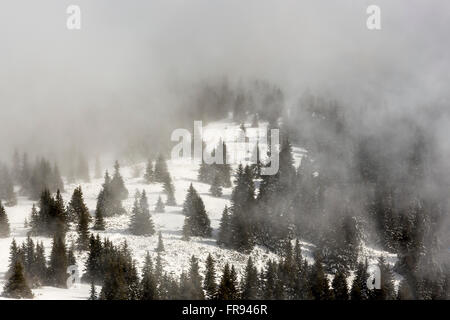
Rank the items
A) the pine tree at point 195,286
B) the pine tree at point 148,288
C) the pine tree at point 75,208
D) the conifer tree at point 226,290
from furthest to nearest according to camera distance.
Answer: the pine tree at point 75,208 < the conifer tree at point 226,290 < the pine tree at point 195,286 < the pine tree at point 148,288

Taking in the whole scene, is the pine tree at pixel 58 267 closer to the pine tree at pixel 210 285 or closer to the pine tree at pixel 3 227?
the pine tree at pixel 3 227

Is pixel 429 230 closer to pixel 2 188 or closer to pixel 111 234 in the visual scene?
pixel 111 234

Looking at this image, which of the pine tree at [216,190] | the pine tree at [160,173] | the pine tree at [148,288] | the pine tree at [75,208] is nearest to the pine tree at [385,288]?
the pine tree at [148,288]

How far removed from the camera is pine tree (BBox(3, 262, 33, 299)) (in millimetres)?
57781

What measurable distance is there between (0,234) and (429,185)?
137m

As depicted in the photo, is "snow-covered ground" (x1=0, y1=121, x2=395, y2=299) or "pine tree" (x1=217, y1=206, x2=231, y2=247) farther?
"pine tree" (x1=217, y1=206, x2=231, y2=247)

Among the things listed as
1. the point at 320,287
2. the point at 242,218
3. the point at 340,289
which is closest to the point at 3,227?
the point at 242,218

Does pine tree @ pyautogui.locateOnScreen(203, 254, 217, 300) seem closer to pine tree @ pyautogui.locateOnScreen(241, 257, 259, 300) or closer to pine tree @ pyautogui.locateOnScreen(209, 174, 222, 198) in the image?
pine tree @ pyautogui.locateOnScreen(241, 257, 259, 300)

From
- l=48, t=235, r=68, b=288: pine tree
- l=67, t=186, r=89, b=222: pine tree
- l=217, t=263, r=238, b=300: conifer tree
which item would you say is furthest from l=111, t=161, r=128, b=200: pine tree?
l=217, t=263, r=238, b=300: conifer tree

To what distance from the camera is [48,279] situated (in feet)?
239

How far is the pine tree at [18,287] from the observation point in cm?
5778

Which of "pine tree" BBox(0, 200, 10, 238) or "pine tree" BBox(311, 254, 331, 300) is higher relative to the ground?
"pine tree" BBox(0, 200, 10, 238)

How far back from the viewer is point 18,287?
192ft
